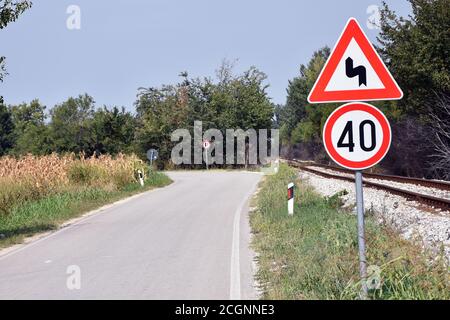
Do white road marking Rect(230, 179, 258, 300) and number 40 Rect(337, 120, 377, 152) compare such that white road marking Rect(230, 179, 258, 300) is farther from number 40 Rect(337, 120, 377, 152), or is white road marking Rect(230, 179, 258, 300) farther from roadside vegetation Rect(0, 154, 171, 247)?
roadside vegetation Rect(0, 154, 171, 247)

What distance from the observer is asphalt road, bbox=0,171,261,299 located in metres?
6.77

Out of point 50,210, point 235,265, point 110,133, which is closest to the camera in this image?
point 235,265

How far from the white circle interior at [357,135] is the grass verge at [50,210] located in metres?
8.14

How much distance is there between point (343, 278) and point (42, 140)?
4654cm

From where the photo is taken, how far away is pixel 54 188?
63.9 feet

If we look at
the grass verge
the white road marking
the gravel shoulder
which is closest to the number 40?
the white road marking

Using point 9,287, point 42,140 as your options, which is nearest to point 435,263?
point 9,287

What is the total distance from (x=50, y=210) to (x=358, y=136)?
1243 cm

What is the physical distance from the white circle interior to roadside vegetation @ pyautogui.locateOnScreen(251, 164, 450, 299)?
1.28 metres

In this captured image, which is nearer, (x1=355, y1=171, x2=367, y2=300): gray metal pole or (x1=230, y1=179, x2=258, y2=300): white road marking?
(x1=355, y1=171, x2=367, y2=300): gray metal pole

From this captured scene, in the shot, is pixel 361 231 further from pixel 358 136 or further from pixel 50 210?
pixel 50 210

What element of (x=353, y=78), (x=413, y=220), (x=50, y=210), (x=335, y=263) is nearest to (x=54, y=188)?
(x=50, y=210)

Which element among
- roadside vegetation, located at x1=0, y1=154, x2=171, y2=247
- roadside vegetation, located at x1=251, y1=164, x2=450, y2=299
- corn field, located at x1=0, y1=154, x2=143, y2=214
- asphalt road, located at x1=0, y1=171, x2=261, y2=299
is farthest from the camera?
corn field, located at x1=0, y1=154, x2=143, y2=214

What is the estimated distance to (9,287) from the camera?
281 inches
